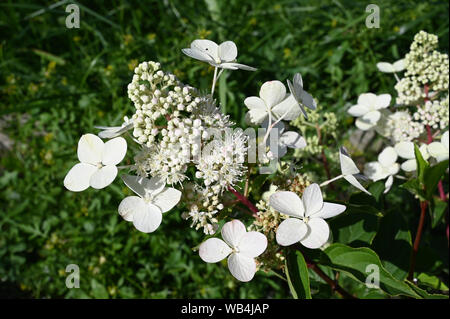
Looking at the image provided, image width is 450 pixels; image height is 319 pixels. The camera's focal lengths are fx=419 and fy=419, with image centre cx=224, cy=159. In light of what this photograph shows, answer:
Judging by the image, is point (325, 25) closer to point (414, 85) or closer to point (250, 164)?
point (414, 85)

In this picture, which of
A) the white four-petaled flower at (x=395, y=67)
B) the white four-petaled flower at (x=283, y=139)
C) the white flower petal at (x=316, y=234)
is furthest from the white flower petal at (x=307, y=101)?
the white four-petaled flower at (x=395, y=67)

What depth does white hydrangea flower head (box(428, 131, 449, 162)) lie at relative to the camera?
62.4 inches

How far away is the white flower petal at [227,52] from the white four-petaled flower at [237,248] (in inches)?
19.3

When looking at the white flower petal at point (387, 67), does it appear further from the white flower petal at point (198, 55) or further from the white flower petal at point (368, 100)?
the white flower petal at point (198, 55)

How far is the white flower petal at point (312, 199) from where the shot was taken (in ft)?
3.59

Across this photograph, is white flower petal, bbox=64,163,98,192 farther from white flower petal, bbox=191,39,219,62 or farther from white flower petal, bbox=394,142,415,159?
white flower petal, bbox=394,142,415,159

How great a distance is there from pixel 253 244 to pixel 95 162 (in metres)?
0.48

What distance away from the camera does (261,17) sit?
3158 mm

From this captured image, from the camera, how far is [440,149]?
159 cm

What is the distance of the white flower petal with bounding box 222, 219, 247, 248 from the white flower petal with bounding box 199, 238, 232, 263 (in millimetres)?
19

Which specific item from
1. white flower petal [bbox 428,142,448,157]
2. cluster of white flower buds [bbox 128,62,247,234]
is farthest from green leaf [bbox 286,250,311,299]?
white flower petal [bbox 428,142,448,157]

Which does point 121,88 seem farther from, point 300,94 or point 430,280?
point 430,280

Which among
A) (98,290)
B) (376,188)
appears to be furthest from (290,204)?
(98,290)

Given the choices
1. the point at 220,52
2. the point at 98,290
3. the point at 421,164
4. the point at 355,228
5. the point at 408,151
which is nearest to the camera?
the point at 220,52
